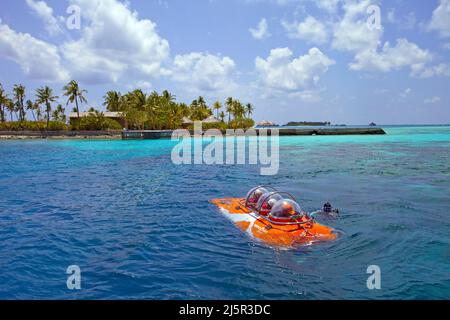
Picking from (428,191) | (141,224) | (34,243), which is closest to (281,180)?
(428,191)

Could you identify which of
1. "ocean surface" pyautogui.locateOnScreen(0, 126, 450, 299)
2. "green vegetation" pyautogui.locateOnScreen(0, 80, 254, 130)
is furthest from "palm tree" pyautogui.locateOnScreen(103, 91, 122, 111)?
"ocean surface" pyautogui.locateOnScreen(0, 126, 450, 299)

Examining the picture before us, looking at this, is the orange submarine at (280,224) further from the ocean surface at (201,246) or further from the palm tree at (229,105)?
the palm tree at (229,105)

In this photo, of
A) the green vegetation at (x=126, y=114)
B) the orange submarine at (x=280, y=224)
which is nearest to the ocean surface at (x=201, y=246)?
the orange submarine at (x=280, y=224)

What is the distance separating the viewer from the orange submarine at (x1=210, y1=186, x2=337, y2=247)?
1177cm

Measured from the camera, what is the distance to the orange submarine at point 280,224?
38.6 feet

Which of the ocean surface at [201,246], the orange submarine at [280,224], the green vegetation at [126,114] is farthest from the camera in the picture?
the green vegetation at [126,114]

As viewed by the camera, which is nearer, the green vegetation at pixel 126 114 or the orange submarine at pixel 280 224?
the orange submarine at pixel 280 224

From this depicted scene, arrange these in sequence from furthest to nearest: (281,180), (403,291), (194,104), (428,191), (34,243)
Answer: (194,104) → (281,180) → (428,191) → (34,243) → (403,291)

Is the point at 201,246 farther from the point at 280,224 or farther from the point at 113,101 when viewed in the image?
the point at 113,101

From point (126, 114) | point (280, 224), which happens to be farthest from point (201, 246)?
point (126, 114)

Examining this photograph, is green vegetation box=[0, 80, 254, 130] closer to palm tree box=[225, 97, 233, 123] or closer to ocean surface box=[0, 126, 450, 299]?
palm tree box=[225, 97, 233, 123]

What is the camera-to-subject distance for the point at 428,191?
21734 mm
